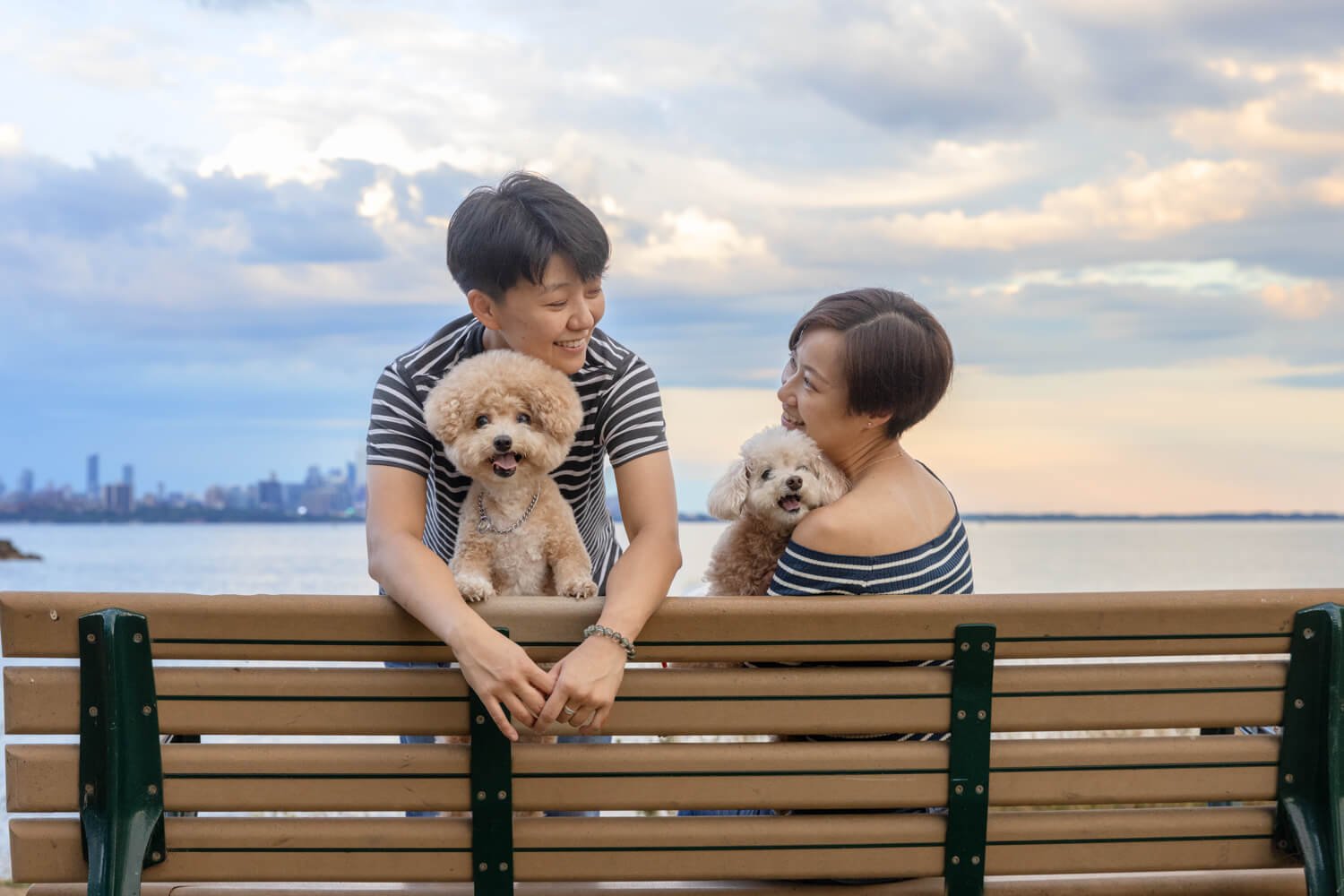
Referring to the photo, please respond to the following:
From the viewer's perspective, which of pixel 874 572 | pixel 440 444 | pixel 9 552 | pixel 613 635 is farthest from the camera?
pixel 9 552

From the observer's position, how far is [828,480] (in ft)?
9.16

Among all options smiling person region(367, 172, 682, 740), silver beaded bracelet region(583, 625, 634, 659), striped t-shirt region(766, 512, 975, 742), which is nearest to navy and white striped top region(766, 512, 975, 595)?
striped t-shirt region(766, 512, 975, 742)

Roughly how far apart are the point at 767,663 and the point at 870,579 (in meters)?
0.26

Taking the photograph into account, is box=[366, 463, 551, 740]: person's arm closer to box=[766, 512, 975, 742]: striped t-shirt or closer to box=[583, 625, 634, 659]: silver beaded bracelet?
box=[583, 625, 634, 659]: silver beaded bracelet

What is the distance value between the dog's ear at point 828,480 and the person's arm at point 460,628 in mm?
953

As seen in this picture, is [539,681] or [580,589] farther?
[580,589]

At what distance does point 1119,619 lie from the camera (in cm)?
221

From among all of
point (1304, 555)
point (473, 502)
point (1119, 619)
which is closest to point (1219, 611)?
point (1119, 619)

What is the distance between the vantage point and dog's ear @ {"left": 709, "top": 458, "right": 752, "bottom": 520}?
294 centimetres

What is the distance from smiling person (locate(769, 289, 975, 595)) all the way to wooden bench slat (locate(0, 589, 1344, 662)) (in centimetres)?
15

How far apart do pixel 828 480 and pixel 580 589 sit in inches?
25.9

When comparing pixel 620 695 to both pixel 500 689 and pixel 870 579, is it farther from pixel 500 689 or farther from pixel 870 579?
pixel 870 579

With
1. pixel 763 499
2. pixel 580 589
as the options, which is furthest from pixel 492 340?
pixel 763 499

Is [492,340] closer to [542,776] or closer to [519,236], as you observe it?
[519,236]
